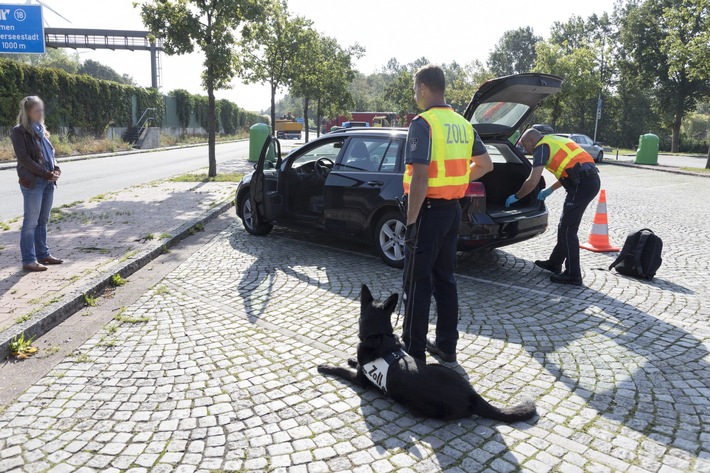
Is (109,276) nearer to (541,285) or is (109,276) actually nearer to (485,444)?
(485,444)

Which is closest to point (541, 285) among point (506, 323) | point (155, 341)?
point (506, 323)

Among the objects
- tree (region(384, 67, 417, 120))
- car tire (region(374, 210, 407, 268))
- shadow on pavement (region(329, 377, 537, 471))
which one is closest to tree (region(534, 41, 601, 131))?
tree (region(384, 67, 417, 120))

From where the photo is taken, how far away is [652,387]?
339 cm

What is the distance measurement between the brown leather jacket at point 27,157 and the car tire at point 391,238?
3.72 metres

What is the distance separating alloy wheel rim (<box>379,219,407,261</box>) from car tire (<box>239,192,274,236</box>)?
7.71 ft

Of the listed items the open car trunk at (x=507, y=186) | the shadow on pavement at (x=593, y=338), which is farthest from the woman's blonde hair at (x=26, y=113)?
the open car trunk at (x=507, y=186)

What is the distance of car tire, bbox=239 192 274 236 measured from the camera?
7.94 meters

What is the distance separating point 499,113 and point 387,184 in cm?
152

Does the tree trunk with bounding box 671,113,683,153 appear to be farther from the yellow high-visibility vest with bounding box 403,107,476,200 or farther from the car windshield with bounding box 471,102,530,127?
the yellow high-visibility vest with bounding box 403,107,476,200

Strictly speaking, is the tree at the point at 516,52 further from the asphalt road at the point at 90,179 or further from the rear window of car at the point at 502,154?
the rear window of car at the point at 502,154

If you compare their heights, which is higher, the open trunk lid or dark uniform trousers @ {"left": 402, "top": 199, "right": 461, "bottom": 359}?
the open trunk lid

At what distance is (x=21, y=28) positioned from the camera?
21781mm

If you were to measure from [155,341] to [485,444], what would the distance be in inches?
103

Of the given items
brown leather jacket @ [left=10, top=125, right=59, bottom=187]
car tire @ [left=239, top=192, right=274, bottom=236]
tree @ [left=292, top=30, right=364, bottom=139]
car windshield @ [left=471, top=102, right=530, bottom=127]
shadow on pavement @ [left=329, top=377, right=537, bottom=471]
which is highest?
tree @ [left=292, top=30, right=364, bottom=139]
